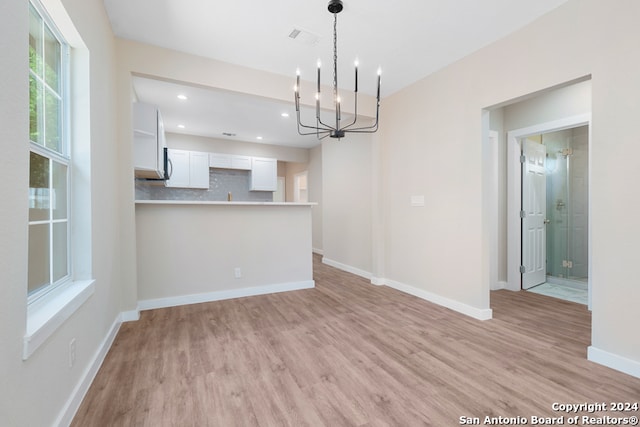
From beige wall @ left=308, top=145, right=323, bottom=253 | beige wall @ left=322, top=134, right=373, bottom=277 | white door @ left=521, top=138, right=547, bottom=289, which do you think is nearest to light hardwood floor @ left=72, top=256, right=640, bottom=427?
white door @ left=521, top=138, right=547, bottom=289

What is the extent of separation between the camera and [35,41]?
1.43 metres

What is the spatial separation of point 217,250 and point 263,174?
355cm

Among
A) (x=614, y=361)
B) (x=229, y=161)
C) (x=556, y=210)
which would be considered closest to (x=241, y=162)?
(x=229, y=161)

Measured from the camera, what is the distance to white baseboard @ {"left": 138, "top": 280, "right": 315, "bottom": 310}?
3.11m

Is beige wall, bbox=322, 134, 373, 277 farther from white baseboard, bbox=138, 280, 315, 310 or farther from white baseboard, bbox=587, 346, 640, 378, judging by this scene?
white baseboard, bbox=587, 346, 640, 378

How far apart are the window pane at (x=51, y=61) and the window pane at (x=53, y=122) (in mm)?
70

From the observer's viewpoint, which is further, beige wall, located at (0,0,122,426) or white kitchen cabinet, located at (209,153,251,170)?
white kitchen cabinet, located at (209,153,251,170)

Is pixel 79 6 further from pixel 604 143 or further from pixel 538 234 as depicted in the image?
pixel 538 234

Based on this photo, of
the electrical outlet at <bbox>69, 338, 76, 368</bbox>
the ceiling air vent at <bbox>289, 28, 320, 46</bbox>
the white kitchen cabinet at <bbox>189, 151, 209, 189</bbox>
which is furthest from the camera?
the white kitchen cabinet at <bbox>189, 151, 209, 189</bbox>

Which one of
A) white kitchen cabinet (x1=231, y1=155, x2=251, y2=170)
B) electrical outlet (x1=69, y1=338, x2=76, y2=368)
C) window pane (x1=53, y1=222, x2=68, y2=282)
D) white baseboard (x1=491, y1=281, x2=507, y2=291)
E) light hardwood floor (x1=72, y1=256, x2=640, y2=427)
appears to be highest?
white kitchen cabinet (x1=231, y1=155, x2=251, y2=170)

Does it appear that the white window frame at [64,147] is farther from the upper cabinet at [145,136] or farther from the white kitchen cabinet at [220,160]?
the white kitchen cabinet at [220,160]

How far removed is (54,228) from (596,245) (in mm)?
3550

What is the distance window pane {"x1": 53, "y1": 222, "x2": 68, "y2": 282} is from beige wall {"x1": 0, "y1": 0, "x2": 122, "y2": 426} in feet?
0.30

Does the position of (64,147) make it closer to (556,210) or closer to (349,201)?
(349,201)
